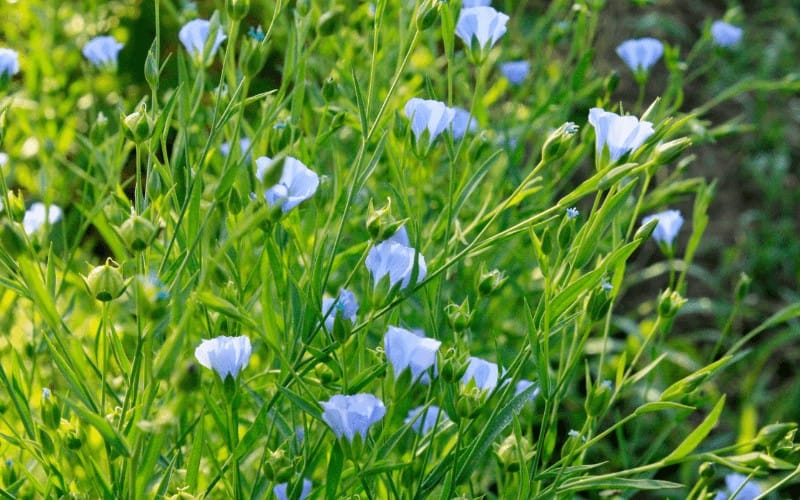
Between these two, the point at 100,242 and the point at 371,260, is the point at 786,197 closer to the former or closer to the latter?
the point at 100,242

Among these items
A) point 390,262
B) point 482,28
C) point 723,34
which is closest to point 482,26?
point 482,28

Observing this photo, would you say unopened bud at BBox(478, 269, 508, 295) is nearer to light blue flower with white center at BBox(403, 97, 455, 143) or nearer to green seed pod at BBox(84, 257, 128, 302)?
light blue flower with white center at BBox(403, 97, 455, 143)

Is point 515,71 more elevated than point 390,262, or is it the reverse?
point 390,262

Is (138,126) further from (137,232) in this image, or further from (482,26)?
(482,26)

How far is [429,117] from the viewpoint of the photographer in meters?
0.87

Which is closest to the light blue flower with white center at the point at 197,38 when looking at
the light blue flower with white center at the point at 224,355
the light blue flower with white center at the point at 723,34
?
the light blue flower with white center at the point at 224,355

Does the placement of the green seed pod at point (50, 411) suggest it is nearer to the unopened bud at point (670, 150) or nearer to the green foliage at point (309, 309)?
the green foliage at point (309, 309)

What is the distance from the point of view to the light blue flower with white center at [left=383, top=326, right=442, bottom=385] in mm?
715

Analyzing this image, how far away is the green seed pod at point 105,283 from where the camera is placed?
65 centimetres

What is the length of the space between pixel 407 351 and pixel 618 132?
249 millimetres

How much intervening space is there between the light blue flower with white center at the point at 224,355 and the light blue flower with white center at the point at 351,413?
Result: 7cm

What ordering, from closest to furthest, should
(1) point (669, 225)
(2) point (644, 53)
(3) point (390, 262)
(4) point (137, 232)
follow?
(4) point (137, 232), (3) point (390, 262), (1) point (669, 225), (2) point (644, 53)

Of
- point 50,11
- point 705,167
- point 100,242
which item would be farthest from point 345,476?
point 705,167

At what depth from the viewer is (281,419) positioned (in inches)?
33.0
